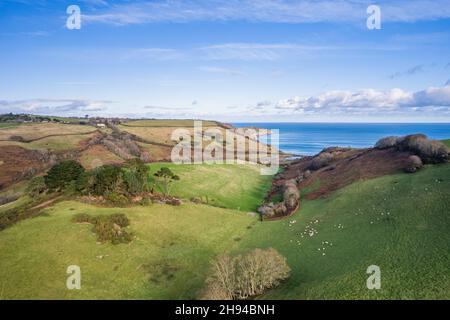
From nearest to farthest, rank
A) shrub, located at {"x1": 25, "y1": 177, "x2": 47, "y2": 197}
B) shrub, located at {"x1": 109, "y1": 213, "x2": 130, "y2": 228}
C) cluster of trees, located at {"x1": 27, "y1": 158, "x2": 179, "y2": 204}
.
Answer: shrub, located at {"x1": 109, "y1": 213, "x2": 130, "y2": 228}
cluster of trees, located at {"x1": 27, "y1": 158, "x2": 179, "y2": 204}
shrub, located at {"x1": 25, "y1": 177, "x2": 47, "y2": 197}

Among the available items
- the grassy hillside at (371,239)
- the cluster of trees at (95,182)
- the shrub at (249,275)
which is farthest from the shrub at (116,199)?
the shrub at (249,275)

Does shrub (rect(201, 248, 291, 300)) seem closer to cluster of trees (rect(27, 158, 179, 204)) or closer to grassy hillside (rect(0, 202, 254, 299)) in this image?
grassy hillside (rect(0, 202, 254, 299))

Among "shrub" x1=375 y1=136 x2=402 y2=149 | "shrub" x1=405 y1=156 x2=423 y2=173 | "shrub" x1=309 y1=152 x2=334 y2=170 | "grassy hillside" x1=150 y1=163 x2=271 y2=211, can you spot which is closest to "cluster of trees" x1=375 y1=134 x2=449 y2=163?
"shrub" x1=375 y1=136 x2=402 y2=149

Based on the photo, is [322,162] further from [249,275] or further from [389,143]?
[249,275]

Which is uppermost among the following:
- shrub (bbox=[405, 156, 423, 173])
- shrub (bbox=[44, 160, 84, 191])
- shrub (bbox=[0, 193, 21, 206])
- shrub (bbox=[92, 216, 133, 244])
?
shrub (bbox=[405, 156, 423, 173])

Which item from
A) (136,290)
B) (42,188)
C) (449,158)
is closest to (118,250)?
(136,290)

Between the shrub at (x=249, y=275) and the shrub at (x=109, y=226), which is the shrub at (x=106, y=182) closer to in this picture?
the shrub at (x=109, y=226)
